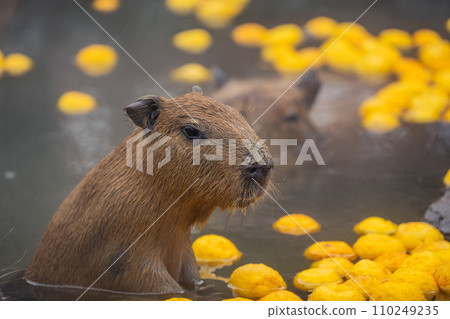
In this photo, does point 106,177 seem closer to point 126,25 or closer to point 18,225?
point 18,225

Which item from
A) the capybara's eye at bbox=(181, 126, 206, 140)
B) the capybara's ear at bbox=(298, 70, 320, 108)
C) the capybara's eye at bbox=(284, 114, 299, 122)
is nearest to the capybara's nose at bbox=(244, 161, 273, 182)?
the capybara's eye at bbox=(181, 126, 206, 140)

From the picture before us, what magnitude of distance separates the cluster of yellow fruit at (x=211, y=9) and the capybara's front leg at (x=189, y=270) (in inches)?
173

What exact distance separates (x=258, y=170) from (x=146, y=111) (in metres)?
0.64

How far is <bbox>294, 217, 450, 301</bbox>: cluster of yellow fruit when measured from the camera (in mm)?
3541


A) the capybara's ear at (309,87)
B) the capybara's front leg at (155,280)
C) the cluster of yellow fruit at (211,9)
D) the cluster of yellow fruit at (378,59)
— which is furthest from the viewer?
the cluster of yellow fruit at (211,9)

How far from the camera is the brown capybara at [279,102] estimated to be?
603 centimetres

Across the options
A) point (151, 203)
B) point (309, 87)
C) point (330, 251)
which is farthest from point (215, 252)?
point (309, 87)

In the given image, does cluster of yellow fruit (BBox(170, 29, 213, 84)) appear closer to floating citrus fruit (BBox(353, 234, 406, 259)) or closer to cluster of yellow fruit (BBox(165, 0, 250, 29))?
cluster of yellow fruit (BBox(165, 0, 250, 29))

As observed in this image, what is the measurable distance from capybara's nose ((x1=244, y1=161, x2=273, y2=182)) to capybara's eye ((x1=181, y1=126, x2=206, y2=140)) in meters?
0.29

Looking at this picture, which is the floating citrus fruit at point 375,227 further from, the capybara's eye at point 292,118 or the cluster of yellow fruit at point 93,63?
the cluster of yellow fruit at point 93,63

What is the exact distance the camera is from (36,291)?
3844 mm

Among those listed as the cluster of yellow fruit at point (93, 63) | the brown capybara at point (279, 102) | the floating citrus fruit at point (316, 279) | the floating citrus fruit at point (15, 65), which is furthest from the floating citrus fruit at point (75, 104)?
the floating citrus fruit at point (316, 279)

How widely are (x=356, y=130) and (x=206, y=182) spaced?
Result: 10.3 feet

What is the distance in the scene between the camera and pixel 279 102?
6.16 meters
